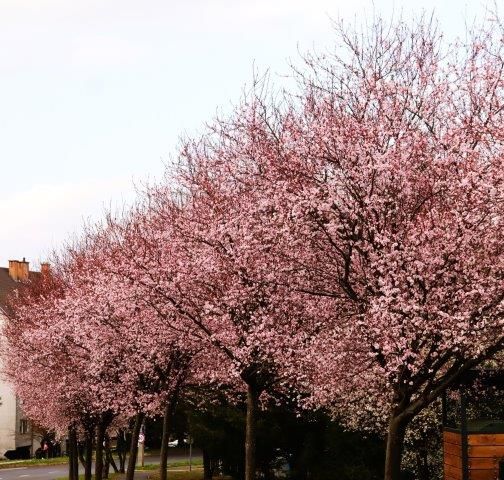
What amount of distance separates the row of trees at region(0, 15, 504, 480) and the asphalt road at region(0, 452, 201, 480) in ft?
96.9

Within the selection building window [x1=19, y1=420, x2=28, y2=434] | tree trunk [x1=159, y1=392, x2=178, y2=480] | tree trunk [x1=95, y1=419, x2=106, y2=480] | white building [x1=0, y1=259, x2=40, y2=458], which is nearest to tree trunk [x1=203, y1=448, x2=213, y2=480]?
tree trunk [x1=95, y1=419, x2=106, y2=480]

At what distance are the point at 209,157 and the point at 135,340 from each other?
6072 mm

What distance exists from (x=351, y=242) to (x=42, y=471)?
147 ft

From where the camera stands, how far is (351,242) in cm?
1461

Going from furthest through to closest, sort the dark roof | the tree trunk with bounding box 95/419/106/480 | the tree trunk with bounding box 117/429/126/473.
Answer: the dark roof → the tree trunk with bounding box 117/429/126/473 → the tree trunk with bounding box 95/419/106/480

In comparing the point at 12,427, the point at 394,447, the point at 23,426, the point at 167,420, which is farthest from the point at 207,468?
the point at 23,426

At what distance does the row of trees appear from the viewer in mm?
13102

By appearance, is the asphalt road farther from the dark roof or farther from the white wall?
the dark roof

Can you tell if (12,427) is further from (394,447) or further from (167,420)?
(394,447)

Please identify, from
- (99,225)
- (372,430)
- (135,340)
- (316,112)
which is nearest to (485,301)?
(316,112)

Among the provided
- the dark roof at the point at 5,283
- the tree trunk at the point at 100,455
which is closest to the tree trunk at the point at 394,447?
the tree trunk at the point at 100,455

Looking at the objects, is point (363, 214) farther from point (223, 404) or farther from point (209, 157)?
point (223, 404)

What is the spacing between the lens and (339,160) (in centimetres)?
1465

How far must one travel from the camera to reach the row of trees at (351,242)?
13.1 m
